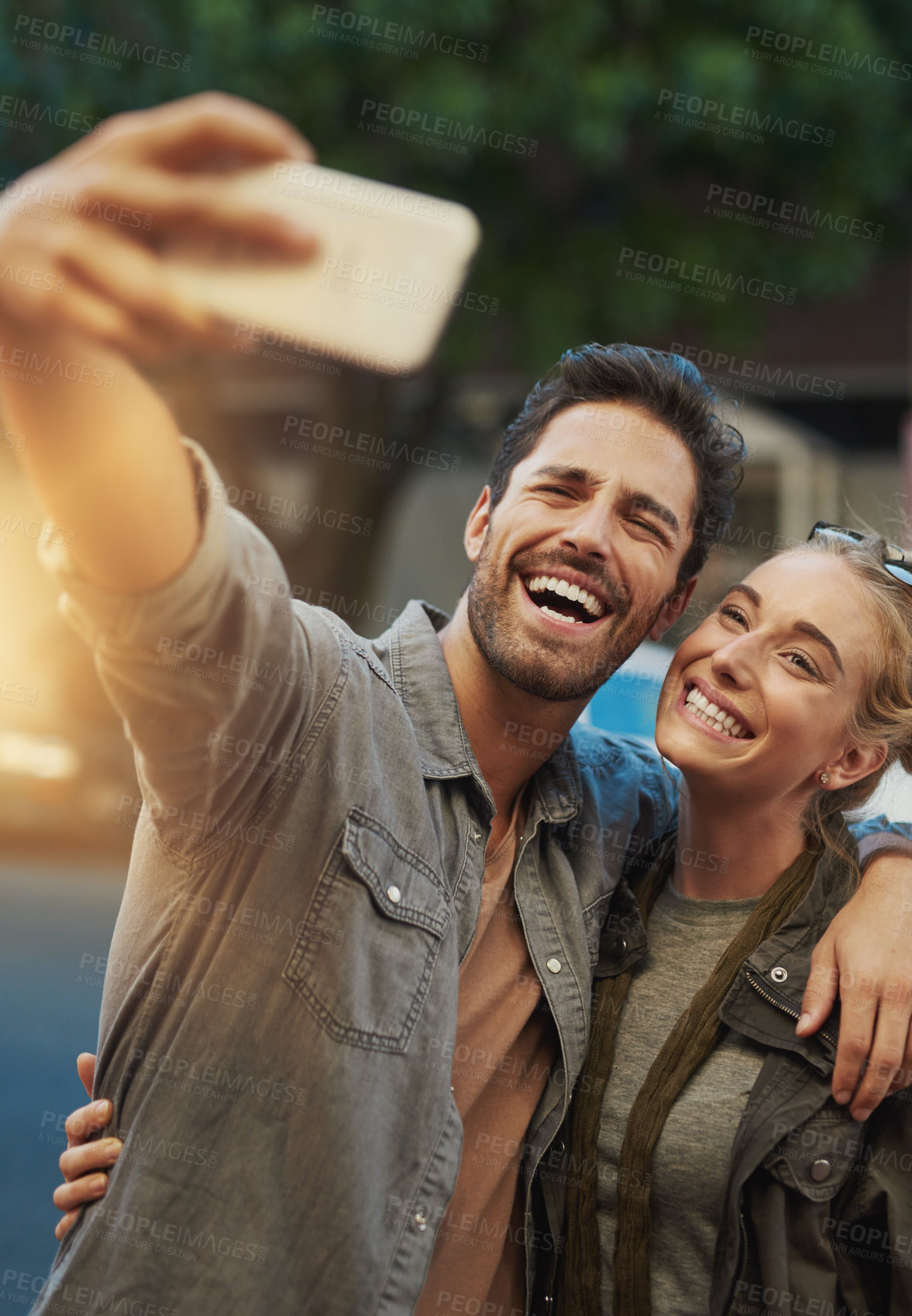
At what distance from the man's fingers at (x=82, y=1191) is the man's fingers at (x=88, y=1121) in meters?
0.07

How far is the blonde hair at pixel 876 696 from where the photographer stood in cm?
223

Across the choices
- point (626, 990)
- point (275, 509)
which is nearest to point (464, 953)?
point (626, 990)

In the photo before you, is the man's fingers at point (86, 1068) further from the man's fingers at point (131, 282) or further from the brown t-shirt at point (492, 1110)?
the man's fingers at point (131, 282)

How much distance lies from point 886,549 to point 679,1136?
1.28 meters

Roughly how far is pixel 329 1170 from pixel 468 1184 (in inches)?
17.4

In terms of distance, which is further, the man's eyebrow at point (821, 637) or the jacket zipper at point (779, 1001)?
the man's eyebrow at point (821, 637)

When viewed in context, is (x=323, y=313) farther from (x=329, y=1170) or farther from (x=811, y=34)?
(x=811, y=34)

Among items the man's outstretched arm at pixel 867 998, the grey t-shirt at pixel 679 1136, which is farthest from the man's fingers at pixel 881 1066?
the grey t-shirt at pixel 679 1136

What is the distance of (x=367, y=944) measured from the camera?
1.72 meters

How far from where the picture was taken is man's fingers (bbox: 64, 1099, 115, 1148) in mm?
1771

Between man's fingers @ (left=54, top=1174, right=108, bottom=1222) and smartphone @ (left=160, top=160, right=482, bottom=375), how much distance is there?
131cm

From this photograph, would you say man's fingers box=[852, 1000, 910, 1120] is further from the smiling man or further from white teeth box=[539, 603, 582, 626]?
white teeth box=[539, 603, 582, 626]

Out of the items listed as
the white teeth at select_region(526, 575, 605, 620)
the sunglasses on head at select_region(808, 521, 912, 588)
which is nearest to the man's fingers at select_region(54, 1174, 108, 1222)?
the white teeth at select_region(526, 575, 605, 620)

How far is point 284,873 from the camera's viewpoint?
1702 mm
